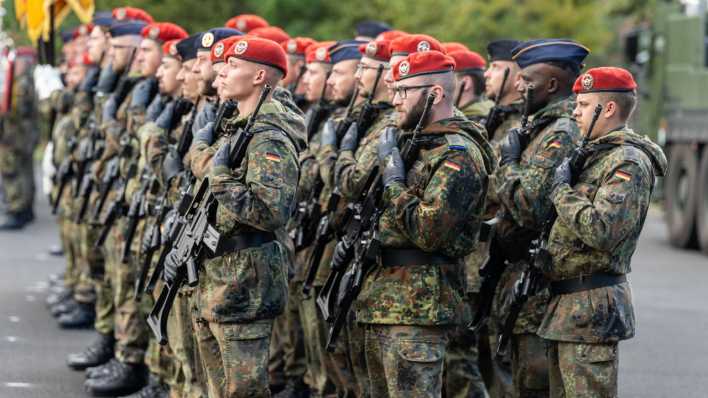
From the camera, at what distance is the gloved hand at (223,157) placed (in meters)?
5.75

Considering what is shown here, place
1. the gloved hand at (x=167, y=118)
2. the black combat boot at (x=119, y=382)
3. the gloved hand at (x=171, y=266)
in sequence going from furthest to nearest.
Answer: the black combat boot at (x=119, y=382)
the gloved hand at (x=167, y=118)
the gloved hand at (x=171, y=266)

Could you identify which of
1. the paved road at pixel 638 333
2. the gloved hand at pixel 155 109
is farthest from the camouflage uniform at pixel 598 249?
the gloved hand at pixel 155 109

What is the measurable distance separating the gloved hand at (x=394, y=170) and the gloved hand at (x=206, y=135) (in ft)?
2.82

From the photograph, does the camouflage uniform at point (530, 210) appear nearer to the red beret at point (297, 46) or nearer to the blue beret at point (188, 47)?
the blue beret at point (188, 47)

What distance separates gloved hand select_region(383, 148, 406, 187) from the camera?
18.7 feet

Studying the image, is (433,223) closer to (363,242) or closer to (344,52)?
(363,242)

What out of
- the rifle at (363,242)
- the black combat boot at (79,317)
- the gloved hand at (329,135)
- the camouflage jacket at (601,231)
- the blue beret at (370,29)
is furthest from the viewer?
the black combat boot at (79,317)

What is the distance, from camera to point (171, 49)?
7797 millimetres

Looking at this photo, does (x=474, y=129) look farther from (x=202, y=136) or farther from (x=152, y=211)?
(x=152, y=211)

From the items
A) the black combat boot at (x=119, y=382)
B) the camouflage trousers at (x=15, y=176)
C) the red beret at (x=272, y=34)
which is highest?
the red beret at (x=272, y=34)

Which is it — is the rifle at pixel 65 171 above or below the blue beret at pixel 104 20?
below

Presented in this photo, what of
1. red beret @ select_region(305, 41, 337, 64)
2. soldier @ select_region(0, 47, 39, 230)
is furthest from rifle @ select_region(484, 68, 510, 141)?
soldier @ select_region(0, 47, 39, 230)

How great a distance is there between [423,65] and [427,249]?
80cm

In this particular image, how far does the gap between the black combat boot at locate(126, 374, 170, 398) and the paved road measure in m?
0.47
